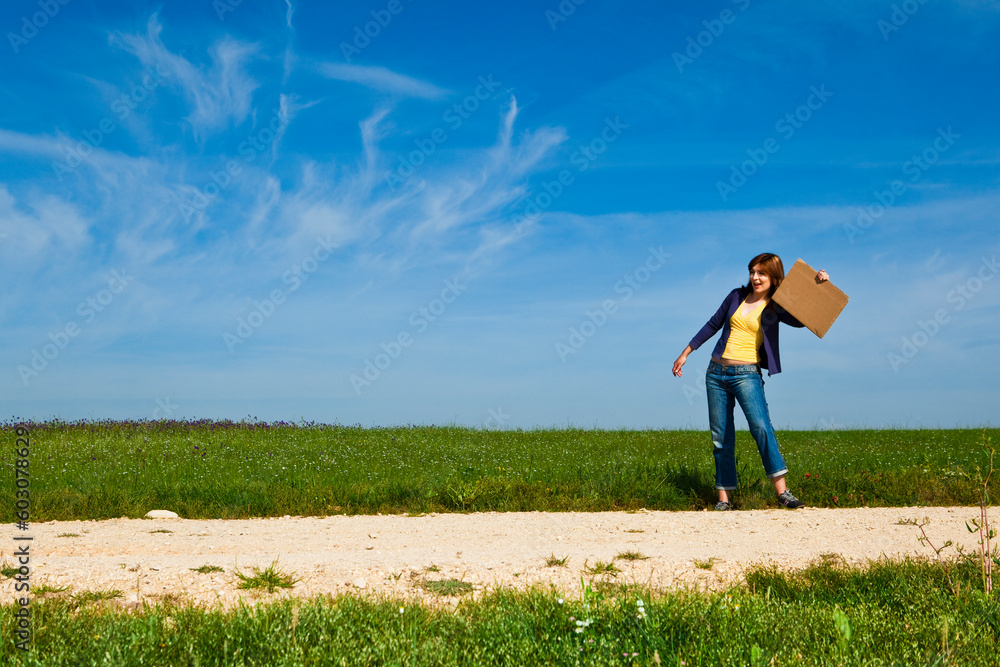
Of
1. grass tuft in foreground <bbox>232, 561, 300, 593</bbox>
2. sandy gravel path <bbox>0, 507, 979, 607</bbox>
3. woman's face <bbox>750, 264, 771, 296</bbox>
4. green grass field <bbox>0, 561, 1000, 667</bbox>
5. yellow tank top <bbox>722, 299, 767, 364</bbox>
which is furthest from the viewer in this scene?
woman's face <bbox>750, 264, 771, 296</bbox>

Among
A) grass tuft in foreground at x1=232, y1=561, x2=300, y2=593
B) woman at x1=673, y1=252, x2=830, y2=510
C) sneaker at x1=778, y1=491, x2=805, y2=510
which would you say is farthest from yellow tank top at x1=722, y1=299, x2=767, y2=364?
grass tuft in foreground at x1=232, y1=561, x2=300, y2=593

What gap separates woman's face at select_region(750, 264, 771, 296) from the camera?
8.52m

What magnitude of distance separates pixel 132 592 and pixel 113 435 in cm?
1500

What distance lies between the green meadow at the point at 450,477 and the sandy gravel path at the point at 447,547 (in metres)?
0.57

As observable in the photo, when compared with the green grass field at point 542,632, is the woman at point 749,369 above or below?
above

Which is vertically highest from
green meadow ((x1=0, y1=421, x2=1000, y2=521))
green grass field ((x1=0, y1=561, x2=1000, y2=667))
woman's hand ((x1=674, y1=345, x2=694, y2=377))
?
woman's hand ((x1=674, y1=345, x2=694, y2=377))

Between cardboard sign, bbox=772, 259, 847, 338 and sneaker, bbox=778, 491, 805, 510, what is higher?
cardboard sign, bbox=772, 259, 847, 338

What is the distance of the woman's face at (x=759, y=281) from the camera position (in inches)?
336

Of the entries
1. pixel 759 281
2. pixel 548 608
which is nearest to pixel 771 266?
pixel 759 281

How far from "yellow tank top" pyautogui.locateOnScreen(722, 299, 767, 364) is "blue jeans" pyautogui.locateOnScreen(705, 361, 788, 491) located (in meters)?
0.13

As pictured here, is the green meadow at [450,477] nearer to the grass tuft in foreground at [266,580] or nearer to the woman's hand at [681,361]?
the woman's hand at [681,361]

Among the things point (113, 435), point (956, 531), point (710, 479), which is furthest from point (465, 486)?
point (113, 435)

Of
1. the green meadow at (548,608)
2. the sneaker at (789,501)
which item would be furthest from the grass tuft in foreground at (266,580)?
the sneaker at (789,501)

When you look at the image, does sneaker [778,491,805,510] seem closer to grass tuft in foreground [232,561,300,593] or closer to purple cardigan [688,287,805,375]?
purple cardigan [688,287,805,375]
